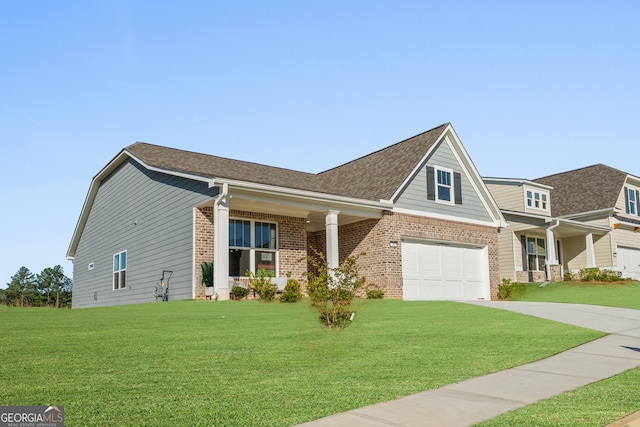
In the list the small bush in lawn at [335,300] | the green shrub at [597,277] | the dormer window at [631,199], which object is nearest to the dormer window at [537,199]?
the green shrub at [597,277]

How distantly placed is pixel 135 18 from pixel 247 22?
108 inches

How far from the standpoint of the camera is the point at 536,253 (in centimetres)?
3041

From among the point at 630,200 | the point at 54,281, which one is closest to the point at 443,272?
the point at 630,200

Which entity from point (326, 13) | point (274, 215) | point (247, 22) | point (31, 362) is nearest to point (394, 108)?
point (326, 13)

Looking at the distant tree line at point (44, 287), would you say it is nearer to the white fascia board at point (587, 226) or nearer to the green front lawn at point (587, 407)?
the white fascia board at point (587, 226)

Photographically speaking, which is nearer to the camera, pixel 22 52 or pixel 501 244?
pixel 22 52

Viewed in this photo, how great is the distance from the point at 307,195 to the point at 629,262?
25239 mm

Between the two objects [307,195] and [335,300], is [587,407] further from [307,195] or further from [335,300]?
[307,195]

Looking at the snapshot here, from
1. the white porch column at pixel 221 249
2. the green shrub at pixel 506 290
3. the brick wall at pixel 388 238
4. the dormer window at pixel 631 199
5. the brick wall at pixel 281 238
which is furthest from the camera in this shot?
the dormer window at pixel 631 199

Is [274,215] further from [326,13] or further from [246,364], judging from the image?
[246,364]

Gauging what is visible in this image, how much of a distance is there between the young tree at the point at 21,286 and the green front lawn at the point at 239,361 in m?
64.1

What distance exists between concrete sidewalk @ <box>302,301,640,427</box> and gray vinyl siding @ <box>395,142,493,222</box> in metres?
11.9

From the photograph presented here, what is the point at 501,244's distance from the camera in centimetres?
2950

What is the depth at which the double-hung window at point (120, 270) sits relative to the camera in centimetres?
2223
